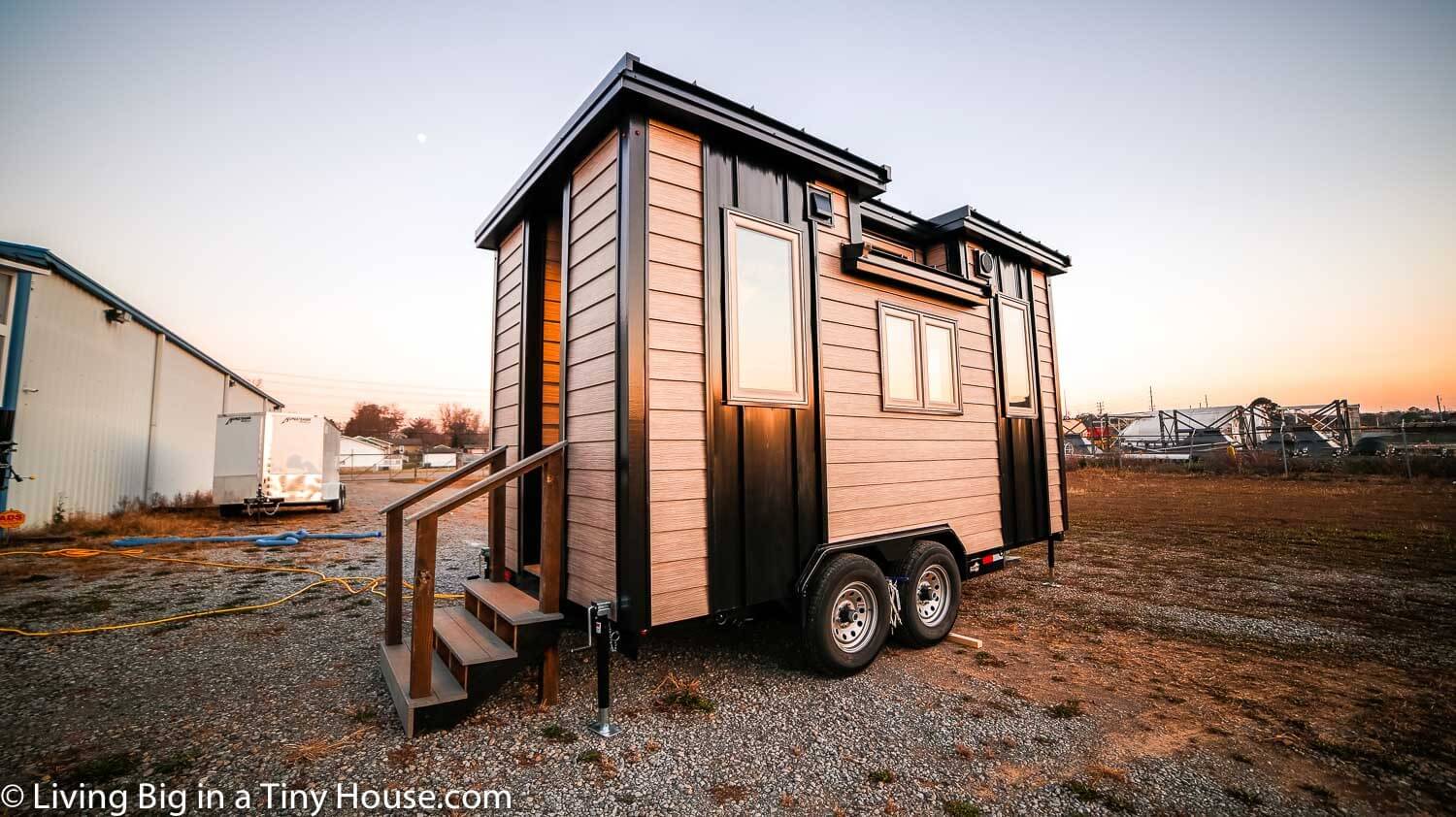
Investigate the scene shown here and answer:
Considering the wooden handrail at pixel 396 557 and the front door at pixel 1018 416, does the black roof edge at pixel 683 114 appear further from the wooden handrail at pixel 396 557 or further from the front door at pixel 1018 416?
the front door at pixel 1018 416

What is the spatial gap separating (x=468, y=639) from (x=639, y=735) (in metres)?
1.30

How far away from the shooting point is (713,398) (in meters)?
3.44

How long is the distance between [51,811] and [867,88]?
9.24 metres

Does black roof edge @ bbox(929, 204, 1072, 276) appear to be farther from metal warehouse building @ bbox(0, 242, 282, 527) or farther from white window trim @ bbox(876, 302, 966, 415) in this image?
metal warehouse building @ bbox(0, 242, 282, 527)

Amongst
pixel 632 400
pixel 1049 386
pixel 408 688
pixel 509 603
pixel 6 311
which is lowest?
pixel 408 688

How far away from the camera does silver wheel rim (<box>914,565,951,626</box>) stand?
4.62 m

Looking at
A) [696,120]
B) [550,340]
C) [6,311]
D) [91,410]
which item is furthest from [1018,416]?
[91,410]

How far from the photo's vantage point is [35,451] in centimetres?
1057

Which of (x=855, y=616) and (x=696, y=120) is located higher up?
(x=696, y=120)

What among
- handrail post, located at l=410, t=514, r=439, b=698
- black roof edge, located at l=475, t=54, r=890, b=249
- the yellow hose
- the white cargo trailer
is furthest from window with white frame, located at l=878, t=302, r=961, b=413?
the white cargo trailer

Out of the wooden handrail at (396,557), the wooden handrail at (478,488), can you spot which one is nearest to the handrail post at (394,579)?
the wooden handrail at (396,557)

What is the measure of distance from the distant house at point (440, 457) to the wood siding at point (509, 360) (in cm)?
4925

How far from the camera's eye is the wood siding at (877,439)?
4113 millimetres

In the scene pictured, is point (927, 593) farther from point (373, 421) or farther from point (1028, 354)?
point (373, 421)
